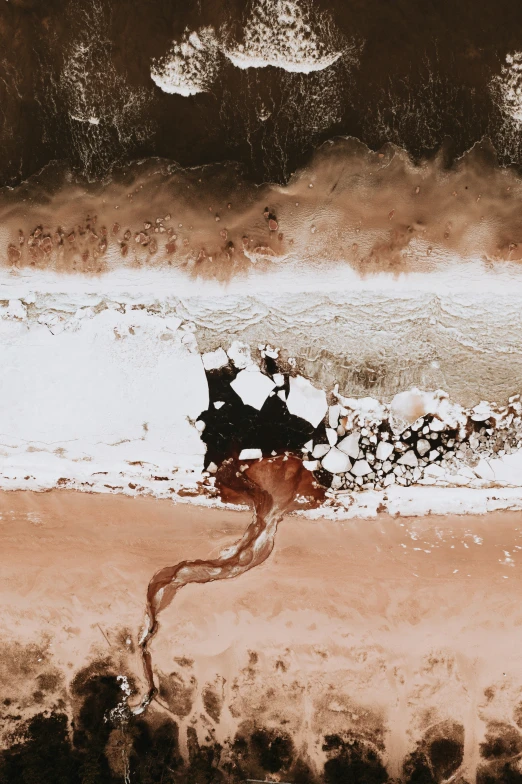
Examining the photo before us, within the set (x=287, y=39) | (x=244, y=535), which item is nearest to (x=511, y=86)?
(x=287, y=39)

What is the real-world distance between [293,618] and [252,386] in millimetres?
2148

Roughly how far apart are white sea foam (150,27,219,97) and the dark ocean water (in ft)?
0.06

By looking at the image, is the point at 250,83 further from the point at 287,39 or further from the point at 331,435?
the point at 331,435

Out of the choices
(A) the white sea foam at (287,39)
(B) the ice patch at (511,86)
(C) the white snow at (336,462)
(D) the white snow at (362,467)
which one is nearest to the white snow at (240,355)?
(C) the white snow at (336,462)

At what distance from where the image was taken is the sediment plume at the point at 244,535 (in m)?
4.88

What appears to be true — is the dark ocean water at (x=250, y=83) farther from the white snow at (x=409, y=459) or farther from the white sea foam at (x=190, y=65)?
the white snow at (x=409, y=459)

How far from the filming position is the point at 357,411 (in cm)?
483

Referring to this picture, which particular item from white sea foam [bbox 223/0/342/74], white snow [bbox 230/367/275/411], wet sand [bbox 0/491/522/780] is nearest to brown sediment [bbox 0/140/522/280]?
white sea foam [bbox 223/0/342/74]

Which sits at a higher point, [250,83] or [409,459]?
[250,83]

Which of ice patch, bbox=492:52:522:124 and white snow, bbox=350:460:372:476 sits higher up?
ice patch, bbox=492:52:522:124

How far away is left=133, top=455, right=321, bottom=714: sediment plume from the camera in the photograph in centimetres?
488

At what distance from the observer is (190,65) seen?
4.79 m

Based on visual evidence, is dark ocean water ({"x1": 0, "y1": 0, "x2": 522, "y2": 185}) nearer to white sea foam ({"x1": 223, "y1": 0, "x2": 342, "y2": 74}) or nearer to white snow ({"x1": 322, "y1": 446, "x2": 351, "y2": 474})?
white sea foam ({"x1": 223, "y1": 0, "x2": 342, "y2": 74})

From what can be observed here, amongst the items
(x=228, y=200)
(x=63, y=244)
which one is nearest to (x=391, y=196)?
(x=228, y=200)
